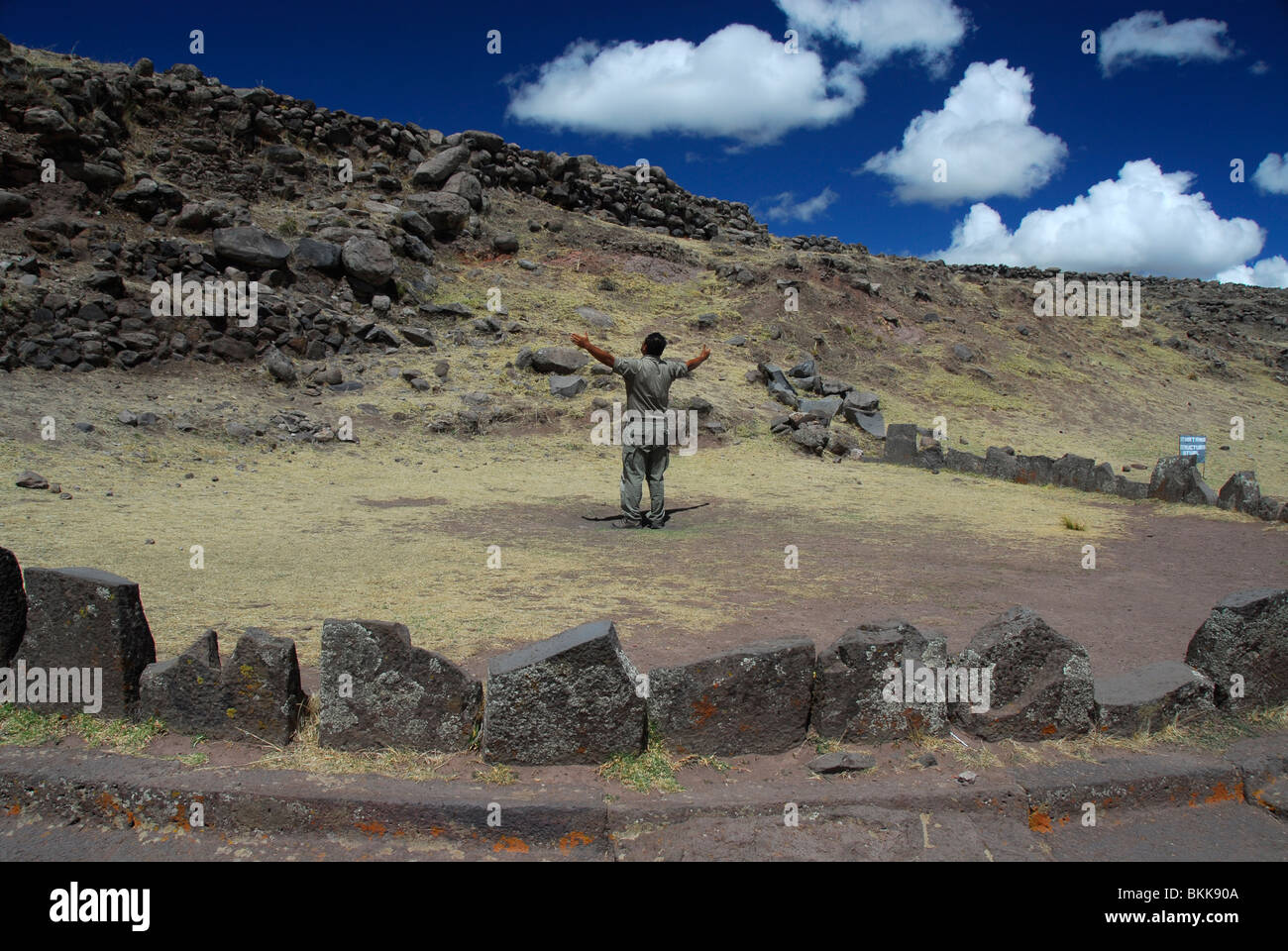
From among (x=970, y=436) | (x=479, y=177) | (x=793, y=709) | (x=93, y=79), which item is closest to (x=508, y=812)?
(x=793, y=709)

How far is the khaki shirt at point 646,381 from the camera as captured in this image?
9.59m

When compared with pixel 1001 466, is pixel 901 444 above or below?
above

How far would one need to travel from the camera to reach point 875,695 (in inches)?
153

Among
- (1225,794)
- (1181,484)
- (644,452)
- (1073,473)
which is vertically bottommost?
(1225,794)

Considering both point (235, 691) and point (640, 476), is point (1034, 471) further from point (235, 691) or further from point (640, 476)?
point (235, 691)

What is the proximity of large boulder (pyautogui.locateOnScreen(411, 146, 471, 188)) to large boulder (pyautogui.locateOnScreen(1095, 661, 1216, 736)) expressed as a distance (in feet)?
84.5

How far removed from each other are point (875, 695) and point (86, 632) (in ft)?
12.1

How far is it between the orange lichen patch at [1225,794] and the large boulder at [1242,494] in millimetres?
8273

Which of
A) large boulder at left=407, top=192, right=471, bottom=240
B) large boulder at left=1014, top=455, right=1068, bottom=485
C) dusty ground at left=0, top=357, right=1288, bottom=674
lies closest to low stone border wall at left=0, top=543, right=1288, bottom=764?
dusty ground at left=0, top=357, right=1288, bottom=674

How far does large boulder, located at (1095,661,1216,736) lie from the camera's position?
402 centimetres

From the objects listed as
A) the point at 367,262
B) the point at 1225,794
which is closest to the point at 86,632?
the point at 1225,794

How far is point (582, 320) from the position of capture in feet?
68.2

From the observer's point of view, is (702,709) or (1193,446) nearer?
(702,709)
